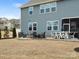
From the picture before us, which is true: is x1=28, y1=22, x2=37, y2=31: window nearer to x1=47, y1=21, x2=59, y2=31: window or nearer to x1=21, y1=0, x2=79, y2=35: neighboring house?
x1=21, y1=0, x2=79, y2=35: neighboring house

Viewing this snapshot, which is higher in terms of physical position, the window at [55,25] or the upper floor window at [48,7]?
the upper floor window at [48,7]

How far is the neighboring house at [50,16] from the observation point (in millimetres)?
29469

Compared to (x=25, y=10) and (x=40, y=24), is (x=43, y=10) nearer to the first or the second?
(x=40, y=24)

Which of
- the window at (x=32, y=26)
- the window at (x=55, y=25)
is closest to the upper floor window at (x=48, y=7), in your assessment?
the window at (x=55, y=25)

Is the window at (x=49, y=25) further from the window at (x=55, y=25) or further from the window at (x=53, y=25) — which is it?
the window at (x=55, y=25)

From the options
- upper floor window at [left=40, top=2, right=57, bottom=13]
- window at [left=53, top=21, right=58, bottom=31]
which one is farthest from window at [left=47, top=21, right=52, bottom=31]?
upper floor window at [left=40, top=2, right=57, bottom=13]

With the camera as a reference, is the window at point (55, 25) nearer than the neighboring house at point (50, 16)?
No

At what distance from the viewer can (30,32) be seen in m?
35.5

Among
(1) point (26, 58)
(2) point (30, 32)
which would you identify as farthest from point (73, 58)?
(2) point (30, 32)

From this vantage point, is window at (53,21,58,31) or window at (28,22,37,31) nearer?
window at (53,21,58,31)

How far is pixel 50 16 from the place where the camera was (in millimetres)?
32281

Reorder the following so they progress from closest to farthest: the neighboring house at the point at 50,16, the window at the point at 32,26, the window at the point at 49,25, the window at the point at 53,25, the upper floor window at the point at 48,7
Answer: the neighboring house at the point at 50,16
the window at the point at 53,25
the upper floor window at the point at 48,7
the window at the point at 49,25
the window at the point at 32,26

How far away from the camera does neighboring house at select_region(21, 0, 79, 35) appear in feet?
96.7

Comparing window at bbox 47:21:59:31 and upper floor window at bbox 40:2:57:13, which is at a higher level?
upper floor window at bbox 40:2:57:13
